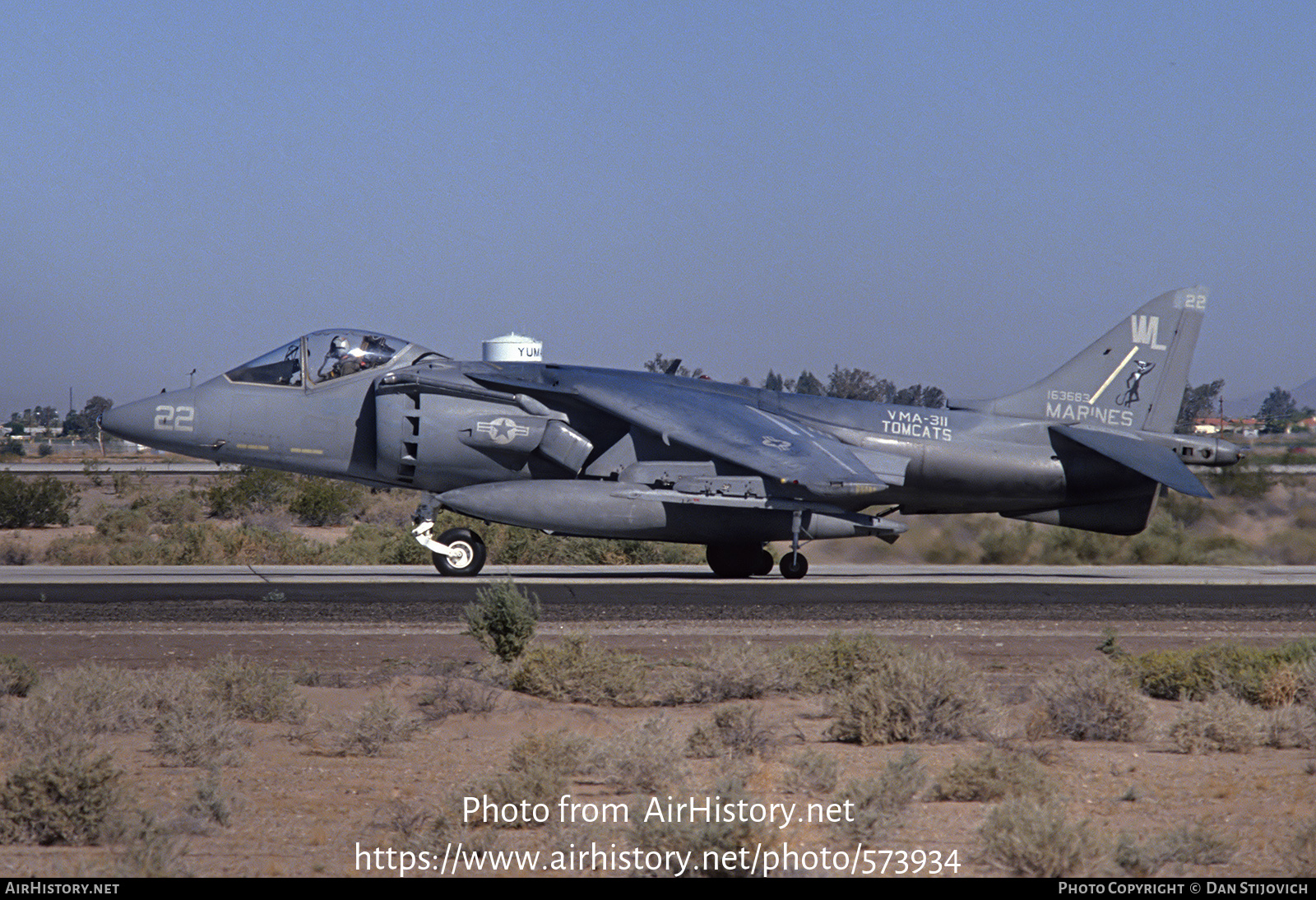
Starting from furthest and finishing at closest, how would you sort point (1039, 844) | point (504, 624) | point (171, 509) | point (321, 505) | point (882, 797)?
point (321, 505), point (171, 509), point (504, 624), point (882, 797), point (1039, 844)

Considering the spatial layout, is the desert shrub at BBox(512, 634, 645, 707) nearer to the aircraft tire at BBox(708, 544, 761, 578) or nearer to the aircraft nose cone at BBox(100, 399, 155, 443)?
the aircraft tire at BBox(708, 544, 761, 578)

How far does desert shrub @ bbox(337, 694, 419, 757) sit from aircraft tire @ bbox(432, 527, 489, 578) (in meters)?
10.5

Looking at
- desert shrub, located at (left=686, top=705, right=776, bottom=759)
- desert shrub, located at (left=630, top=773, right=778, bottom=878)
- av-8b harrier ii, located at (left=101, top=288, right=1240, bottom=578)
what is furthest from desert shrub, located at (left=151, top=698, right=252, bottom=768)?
av-8b harrier ii, located at (left=101, top=288, right=1240, bottom=578)

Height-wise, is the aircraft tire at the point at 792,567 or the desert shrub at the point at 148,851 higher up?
the desert shrub at the point at 148,851

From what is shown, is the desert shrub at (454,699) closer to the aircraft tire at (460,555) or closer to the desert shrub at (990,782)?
the desert shrub at (990,782)

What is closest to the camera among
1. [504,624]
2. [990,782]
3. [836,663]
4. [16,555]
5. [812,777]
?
→ [990,782]

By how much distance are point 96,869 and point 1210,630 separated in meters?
13.5

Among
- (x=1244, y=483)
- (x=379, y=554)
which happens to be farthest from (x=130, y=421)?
(x=1244, y=483)

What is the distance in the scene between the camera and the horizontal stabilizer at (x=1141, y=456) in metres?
19.3

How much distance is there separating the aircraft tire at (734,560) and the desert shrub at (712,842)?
48.3 ft

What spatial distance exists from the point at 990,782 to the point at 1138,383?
16058 mm

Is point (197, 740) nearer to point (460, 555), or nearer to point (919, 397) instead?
point (460, 555)

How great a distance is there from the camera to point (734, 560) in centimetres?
2084

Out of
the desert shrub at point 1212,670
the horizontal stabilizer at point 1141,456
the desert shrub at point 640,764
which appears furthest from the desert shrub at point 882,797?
the horizontal stabilizer at point 1141,456
